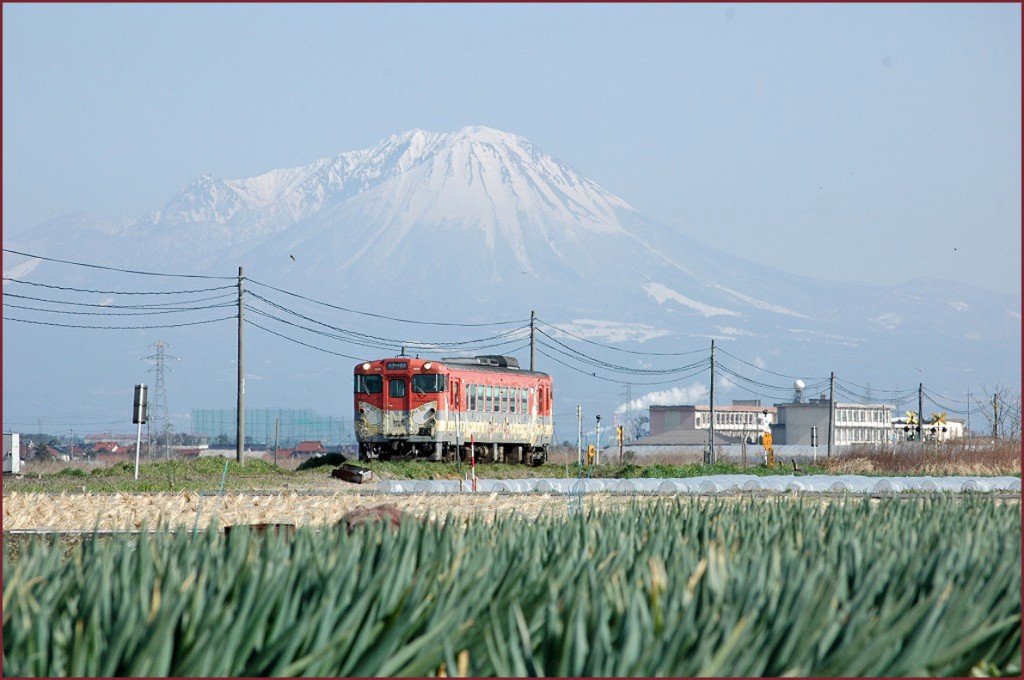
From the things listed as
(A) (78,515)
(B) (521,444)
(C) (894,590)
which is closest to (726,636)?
(C) (894,590)

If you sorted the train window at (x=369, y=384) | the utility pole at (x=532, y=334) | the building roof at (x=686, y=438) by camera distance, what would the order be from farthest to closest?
the building roof at (x=686, y=438) < the utility pole at (x=532, y=334) < the train window at (x=369, y=384)

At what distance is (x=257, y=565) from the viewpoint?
601 cm

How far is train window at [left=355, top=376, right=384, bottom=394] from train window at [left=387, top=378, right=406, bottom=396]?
0.24m

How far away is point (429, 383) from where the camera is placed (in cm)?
3631

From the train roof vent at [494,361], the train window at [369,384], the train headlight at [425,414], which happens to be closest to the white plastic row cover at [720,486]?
the train headlight at [425,414]

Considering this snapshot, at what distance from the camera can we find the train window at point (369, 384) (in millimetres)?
37625

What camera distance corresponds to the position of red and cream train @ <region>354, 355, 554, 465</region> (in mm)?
36344

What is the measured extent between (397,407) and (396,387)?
0.57 m

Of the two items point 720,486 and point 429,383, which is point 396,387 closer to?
point 429,383

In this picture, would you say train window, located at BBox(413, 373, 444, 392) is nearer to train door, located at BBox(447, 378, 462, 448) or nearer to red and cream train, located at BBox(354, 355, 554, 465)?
red and cream train, located at BBox(354, 355, 554, 465)

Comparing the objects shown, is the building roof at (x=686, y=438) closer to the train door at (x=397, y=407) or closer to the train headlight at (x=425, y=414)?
the train door at (x=397, y=407)

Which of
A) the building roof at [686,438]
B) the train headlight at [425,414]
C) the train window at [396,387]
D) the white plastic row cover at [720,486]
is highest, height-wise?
the train window at [396,387]

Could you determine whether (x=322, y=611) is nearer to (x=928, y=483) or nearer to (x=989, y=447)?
(x=928, y=483)

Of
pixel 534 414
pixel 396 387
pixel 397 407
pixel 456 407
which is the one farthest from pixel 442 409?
pixel 534 414
